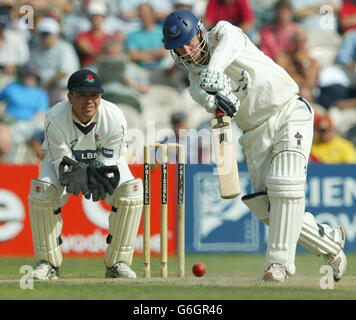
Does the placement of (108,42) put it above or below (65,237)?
above

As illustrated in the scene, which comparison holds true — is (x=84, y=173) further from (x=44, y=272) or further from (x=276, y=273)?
(x=276, y=273)

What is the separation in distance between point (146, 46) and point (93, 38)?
0.70 m

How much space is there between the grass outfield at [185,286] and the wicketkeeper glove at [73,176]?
2.17 ft

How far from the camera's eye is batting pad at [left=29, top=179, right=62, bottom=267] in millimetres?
6355

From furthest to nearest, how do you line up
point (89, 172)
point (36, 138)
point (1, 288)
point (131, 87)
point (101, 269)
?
point (131, 87) < point (36, 138) < point (101, 269) < point (89, 172) < point (1, 288)

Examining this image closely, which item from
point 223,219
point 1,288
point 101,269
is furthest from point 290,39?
point 1,288

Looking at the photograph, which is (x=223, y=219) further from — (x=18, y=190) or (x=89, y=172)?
(x=89, y=172)

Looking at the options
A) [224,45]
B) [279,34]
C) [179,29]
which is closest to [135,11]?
[279,34]

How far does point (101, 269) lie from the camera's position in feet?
25.3

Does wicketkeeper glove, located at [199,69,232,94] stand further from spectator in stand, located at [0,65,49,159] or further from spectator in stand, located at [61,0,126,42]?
spectator in stand, located at [61,0,126,42]

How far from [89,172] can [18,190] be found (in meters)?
3.38

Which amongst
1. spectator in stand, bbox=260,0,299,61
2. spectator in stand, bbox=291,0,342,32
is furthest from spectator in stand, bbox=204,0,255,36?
spectator in stand, bbox=291,0,342,32

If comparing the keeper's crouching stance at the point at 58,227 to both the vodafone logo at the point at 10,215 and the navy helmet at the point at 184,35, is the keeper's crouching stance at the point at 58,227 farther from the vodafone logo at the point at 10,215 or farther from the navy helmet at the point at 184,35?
the vodafone logo at the point at 10,215

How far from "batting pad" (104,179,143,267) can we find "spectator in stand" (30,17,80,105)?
16.0 ft
